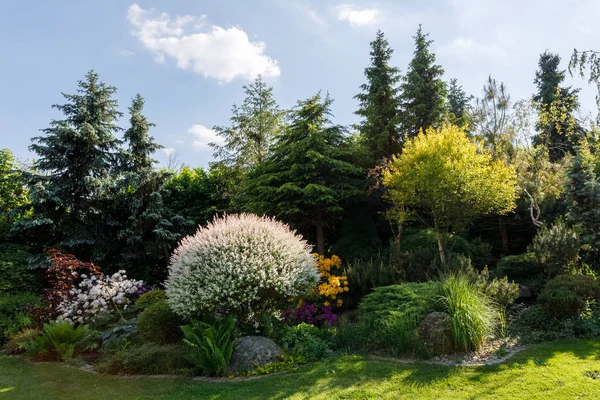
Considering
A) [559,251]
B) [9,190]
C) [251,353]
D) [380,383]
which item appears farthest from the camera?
[9,190]

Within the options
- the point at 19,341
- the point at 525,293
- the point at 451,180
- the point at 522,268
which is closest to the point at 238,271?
the point at 19,341

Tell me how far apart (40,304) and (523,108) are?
16464 mm

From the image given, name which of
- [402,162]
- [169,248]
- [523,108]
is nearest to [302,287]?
[402,162]

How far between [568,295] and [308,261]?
4.62 m

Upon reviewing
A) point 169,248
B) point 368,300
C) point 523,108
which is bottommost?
point 368,300

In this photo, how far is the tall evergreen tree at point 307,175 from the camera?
39.9 ft

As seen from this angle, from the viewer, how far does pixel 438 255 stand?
973 cm

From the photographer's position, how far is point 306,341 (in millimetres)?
6004

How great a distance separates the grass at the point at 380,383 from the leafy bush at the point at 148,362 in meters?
0.22

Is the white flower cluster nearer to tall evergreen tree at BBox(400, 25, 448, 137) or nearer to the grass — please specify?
the grass

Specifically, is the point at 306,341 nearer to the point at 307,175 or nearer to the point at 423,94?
the point at 307,175

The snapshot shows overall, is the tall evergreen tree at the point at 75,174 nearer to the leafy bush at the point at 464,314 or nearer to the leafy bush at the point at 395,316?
the leafy bush at the point at 395,316

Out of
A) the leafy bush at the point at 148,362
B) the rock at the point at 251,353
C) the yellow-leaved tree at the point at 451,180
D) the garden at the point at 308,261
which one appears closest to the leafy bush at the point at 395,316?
the garden at the point at 308,261

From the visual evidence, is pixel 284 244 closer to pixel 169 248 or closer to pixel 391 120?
pixel 169 248
